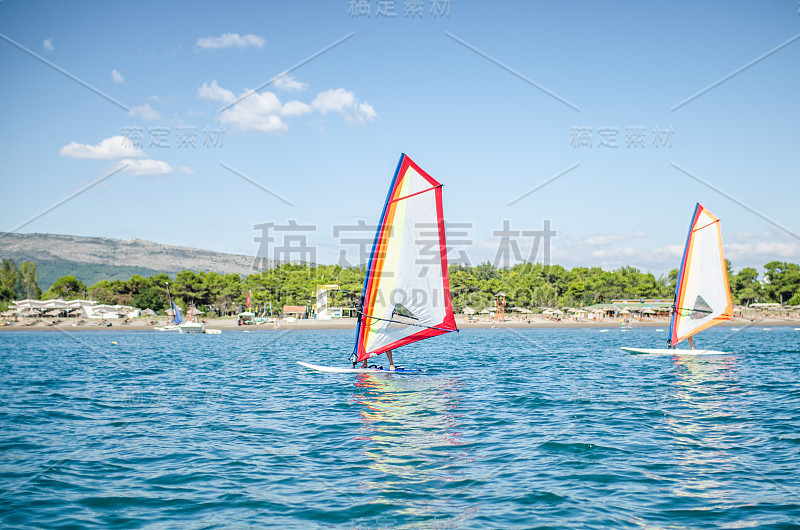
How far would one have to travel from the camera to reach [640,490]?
11.7m

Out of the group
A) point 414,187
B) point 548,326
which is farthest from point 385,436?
point 548,326

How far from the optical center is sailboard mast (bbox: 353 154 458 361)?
2569 centimetres

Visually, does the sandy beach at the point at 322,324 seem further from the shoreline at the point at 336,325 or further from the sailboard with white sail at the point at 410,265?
the sailboard with white sail at the point at 410,265

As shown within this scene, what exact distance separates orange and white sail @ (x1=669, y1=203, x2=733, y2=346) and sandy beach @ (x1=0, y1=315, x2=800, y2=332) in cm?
7437

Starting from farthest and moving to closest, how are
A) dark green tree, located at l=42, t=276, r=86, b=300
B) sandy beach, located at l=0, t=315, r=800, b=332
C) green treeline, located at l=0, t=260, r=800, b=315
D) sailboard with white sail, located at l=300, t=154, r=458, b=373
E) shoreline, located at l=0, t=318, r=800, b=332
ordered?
dark green tree, located at l=42, t=276, r=86, b=300
green treeline, located at l=0, t=260, r=800, b=315
sandy beach, located at l=0, t=315, r=800, b=332
shoreline, located at l=0, t=318, r=800, b=332
sailboard with white sail, located at l=300, t=154, r=458, b=373

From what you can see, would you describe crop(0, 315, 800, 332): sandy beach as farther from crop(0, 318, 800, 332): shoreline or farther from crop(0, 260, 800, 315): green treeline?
crop(0, 260, 800, 315): green treeline

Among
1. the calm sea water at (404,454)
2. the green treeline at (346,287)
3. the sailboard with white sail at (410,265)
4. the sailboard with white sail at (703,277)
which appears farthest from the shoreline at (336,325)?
the sailboard with white sail at (410,265)

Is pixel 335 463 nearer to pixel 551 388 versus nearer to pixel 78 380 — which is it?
pixel 551 388

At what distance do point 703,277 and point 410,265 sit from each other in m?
22.4

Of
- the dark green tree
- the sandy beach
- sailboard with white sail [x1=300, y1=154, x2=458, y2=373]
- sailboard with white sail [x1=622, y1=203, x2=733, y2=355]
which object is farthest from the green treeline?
sailboard with white sail [x1=300, y1=154, x2=458, y2=373]

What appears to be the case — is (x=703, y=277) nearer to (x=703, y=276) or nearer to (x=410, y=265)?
(x=703, y=276)

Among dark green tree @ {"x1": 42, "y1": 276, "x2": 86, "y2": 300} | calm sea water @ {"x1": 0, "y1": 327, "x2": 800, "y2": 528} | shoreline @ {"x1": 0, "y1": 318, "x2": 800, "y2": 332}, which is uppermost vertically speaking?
dark green tree @ {"x1": 42, "y1": 276, "x2": 86, "y2": 300}

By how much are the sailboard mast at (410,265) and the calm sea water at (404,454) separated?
3.06 metres

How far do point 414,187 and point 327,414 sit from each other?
34.8ft
